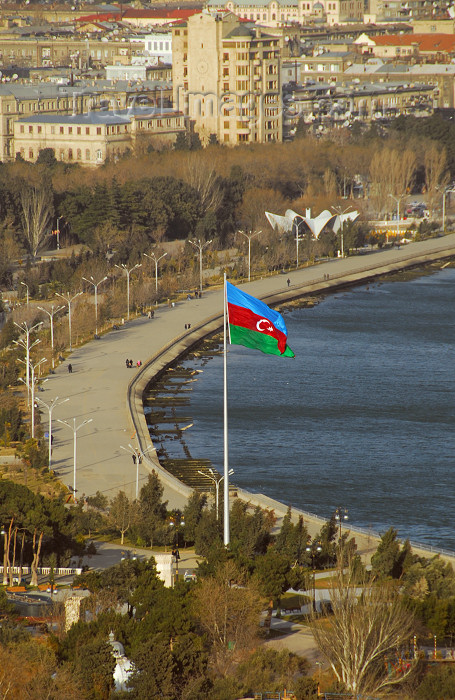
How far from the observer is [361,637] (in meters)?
22.4

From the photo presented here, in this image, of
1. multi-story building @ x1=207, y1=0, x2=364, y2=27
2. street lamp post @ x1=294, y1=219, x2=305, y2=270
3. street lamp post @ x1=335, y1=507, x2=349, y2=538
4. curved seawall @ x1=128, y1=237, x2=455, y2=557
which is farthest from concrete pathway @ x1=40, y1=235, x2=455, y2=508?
multi-story building @ x1=207, y1=0, x2=364, y2=27

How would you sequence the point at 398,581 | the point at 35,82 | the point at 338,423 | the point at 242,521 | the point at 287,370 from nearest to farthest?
the point at 398,581 → the point at 242,521 → the point at 338,423 → the point at 287,370 → the point at 35,82

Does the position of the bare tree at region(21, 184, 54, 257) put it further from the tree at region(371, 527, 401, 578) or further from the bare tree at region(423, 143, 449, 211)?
the tree at region(371, 527, 401, 578)

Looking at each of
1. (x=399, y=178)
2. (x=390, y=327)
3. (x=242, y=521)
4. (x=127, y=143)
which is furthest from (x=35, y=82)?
(x=242, y=521)

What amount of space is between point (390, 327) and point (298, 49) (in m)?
77.9

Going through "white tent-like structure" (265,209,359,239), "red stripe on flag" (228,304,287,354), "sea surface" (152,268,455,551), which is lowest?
"sea surface" (152,268,455,551)

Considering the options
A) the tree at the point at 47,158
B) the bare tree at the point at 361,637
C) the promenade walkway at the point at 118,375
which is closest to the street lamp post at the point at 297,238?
the promenade walkway at the point at 118,375

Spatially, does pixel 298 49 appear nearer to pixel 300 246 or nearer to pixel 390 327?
pixel 300 246

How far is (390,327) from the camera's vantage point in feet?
203

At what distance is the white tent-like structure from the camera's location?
79.4m

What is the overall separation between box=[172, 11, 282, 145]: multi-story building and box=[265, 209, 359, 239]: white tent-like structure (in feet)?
68.6

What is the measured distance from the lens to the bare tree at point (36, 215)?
71.3 meters

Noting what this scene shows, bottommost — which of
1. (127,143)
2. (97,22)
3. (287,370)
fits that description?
(287,370)

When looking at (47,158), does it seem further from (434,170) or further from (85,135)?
(434,170)
